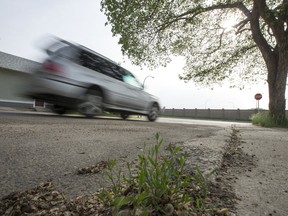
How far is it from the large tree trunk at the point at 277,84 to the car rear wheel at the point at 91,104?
22.4 feet

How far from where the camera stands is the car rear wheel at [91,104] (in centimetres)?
718

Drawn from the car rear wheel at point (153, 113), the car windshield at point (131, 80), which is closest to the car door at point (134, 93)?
the car windshield at point (131, 80)

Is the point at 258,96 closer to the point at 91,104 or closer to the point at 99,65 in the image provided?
the point at 99,65

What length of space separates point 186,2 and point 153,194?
13719 millimetres

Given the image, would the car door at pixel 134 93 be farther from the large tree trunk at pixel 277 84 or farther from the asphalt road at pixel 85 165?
the asphalt road at pixel 85 165

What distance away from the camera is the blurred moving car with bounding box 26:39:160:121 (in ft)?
21.6

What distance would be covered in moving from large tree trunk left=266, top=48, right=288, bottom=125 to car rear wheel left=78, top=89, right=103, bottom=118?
6.81 metres

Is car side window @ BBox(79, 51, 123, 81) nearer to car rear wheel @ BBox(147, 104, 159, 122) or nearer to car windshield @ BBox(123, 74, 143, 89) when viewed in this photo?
car windshield @ BBox(123, 74, 143, 89)

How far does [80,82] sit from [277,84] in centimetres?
796

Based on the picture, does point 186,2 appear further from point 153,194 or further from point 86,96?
point 153,194

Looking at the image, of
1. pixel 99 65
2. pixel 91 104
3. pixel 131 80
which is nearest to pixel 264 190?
pixel 91 104

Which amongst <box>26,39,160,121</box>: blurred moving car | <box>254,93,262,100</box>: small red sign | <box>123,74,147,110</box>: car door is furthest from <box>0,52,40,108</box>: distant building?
<box>254,93,262,100</box>: small red sign

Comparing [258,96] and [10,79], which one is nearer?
[10,79]

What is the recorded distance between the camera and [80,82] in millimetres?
6887
